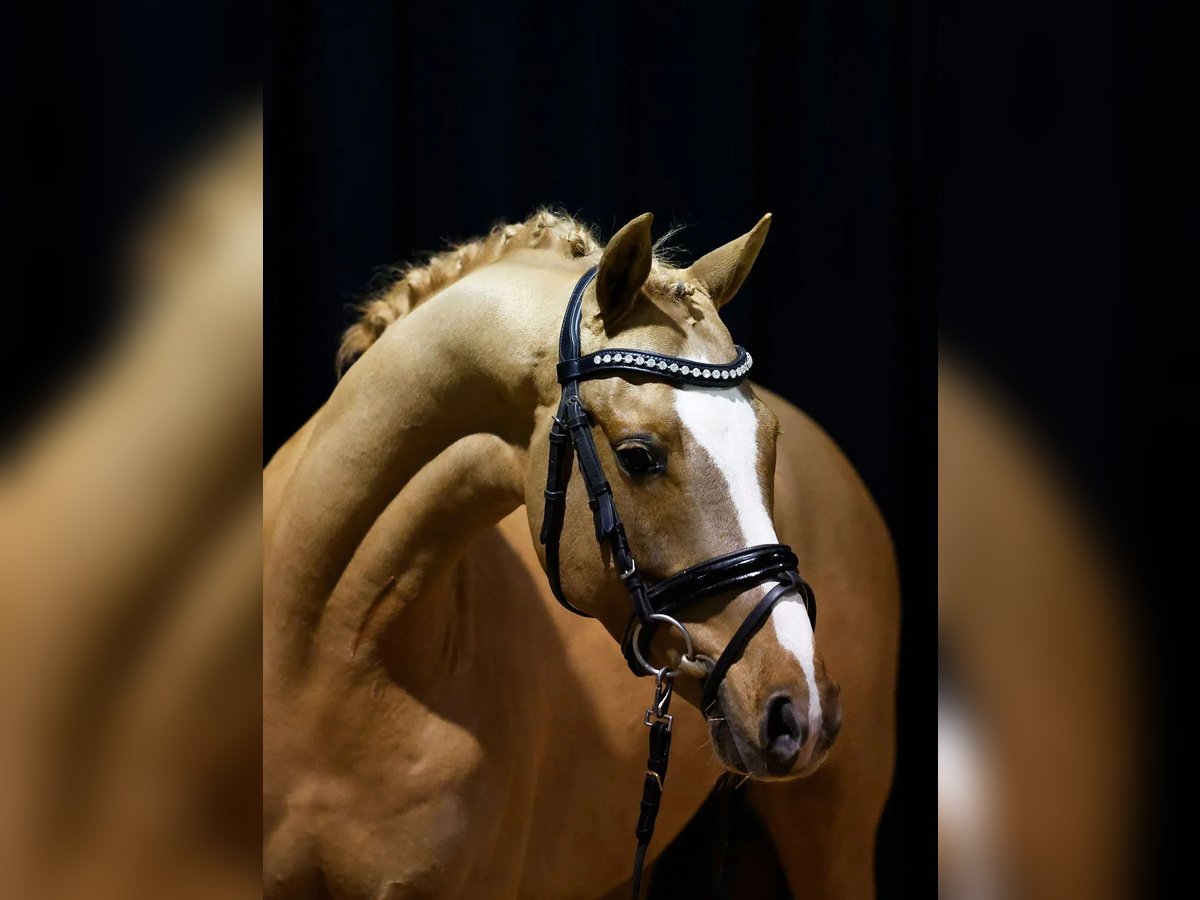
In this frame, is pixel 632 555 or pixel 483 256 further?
pixel 483 256

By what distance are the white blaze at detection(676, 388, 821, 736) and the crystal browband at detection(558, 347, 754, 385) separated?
0.6 inches

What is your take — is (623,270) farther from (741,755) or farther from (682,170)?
(682,170)

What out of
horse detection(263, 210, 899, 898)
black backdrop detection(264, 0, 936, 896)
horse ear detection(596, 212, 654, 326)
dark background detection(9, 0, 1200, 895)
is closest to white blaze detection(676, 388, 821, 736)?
horse detection(263, 210, 899, 898)

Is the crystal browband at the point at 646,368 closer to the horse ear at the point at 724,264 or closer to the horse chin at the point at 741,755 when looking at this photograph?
the horse ear at the point at 724,264

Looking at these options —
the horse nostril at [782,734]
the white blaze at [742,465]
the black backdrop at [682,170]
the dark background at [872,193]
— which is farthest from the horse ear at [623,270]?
the black backdrop at [682,170]

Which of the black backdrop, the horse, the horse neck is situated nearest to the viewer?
the horse

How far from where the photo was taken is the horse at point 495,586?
44.4 inches

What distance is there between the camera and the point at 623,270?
1185 mm

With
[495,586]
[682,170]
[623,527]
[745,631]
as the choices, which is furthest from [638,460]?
[682,170]

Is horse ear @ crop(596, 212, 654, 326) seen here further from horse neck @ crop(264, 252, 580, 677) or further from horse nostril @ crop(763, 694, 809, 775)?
horse nostril @ crop(763, 694, 809, 775)

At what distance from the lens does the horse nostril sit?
1075mm

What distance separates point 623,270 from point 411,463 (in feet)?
1.08
